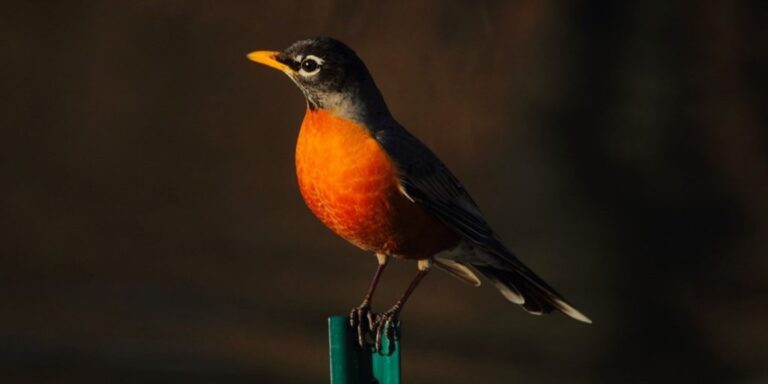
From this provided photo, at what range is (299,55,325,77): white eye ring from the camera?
4094 mm

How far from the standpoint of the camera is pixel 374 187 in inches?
152

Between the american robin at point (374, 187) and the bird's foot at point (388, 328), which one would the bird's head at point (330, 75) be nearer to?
the american robin at point (374, 187)

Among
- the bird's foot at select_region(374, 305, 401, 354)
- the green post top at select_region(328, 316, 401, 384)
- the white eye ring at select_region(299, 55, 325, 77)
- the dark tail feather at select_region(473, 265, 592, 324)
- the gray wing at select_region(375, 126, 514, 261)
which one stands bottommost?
the green post top at select_region(328, 316, 401, 384)

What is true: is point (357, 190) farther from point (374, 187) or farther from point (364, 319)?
point (364, 319)

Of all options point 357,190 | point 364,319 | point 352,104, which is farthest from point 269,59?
point 364,319

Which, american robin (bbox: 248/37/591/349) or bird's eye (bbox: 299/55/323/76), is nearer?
american robin (bbox: 248/37/591/349)

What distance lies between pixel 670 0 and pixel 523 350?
7.49ft

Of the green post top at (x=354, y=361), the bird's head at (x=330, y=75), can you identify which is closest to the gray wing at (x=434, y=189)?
the bird's head at (x=330, y=75)

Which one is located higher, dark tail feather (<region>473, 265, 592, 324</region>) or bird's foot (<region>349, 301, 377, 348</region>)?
dark tail feather (<region>473, 265, 592, 324</region>)

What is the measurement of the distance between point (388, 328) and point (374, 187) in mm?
402

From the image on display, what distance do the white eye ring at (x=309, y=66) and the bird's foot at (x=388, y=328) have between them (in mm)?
752

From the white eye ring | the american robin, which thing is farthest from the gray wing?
→ the white eye ring

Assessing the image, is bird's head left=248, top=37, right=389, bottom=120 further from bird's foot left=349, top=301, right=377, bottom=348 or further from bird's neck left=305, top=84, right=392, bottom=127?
bird's foot left=349, top=301, right=377, bottom=348

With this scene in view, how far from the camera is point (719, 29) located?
7984 mm
